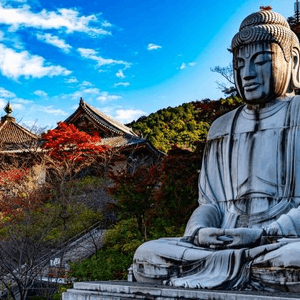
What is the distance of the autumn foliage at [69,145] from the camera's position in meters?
20.9

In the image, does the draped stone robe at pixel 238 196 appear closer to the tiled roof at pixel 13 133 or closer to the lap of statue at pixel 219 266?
the lap of statue at pixel 219 266

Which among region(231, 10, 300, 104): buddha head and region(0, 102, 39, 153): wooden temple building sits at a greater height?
Answer: region(0, 102, 39, 153): wooden temple building

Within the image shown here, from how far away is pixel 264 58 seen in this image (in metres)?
5.30

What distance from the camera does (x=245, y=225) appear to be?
4.91 m

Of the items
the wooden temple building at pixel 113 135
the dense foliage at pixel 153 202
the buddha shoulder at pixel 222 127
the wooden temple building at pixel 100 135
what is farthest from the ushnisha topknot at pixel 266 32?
the wooden temple building at pixel 113 135

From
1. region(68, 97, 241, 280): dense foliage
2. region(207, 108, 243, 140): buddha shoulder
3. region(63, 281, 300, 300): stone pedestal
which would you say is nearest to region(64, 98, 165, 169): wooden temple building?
region(68, 97, 241, 280): dense foliage

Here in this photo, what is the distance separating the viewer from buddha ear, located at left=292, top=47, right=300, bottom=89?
18.3 ft

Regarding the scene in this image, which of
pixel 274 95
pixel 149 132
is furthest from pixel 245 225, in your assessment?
pixel 149 132

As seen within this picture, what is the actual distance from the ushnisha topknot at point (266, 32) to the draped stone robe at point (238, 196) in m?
0.69

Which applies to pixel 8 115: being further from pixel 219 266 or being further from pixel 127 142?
pixel 219 266

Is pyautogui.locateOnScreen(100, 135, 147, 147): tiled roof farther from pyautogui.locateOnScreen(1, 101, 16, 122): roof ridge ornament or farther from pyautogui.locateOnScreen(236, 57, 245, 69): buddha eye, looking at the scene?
pyautogui.locateOnScreen(236, 57, 245, 69): buddha eye

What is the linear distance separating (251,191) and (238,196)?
0.61 ft

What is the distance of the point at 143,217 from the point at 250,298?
30.9 feet

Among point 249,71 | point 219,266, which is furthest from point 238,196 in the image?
point 249,71
